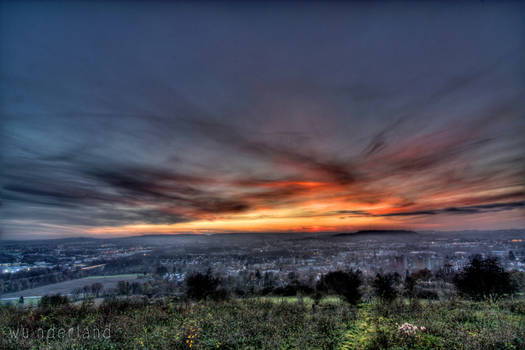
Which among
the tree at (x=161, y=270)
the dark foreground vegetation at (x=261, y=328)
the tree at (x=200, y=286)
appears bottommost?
the tree at (x=161, y=270)

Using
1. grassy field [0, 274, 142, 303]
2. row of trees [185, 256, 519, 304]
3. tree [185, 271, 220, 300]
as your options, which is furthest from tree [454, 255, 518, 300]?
grassy field [0, 274, 142, 303]

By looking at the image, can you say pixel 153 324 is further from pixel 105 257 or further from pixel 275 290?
pixel 105 257

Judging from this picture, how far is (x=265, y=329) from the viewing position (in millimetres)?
8492

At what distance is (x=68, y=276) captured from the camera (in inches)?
957

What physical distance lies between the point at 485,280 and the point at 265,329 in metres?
23.6

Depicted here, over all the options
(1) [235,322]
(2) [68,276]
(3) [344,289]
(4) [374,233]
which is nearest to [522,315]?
(3) [344,289]

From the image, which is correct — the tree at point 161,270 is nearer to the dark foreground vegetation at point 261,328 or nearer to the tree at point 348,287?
the dark foreground vegetation at point 261,328

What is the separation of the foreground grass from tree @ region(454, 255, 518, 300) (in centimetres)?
1056

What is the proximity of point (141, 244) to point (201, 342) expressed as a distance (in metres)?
49.5

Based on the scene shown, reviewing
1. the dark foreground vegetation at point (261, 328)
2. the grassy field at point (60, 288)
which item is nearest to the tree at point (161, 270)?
the grassy field at point (60, 288)

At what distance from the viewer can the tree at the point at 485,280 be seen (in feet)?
64.4

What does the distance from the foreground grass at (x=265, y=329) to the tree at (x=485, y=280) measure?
34.6 ft

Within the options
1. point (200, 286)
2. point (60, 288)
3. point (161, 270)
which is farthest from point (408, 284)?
point (60, 288)

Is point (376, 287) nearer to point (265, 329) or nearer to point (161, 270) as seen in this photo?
point (265, 329)
